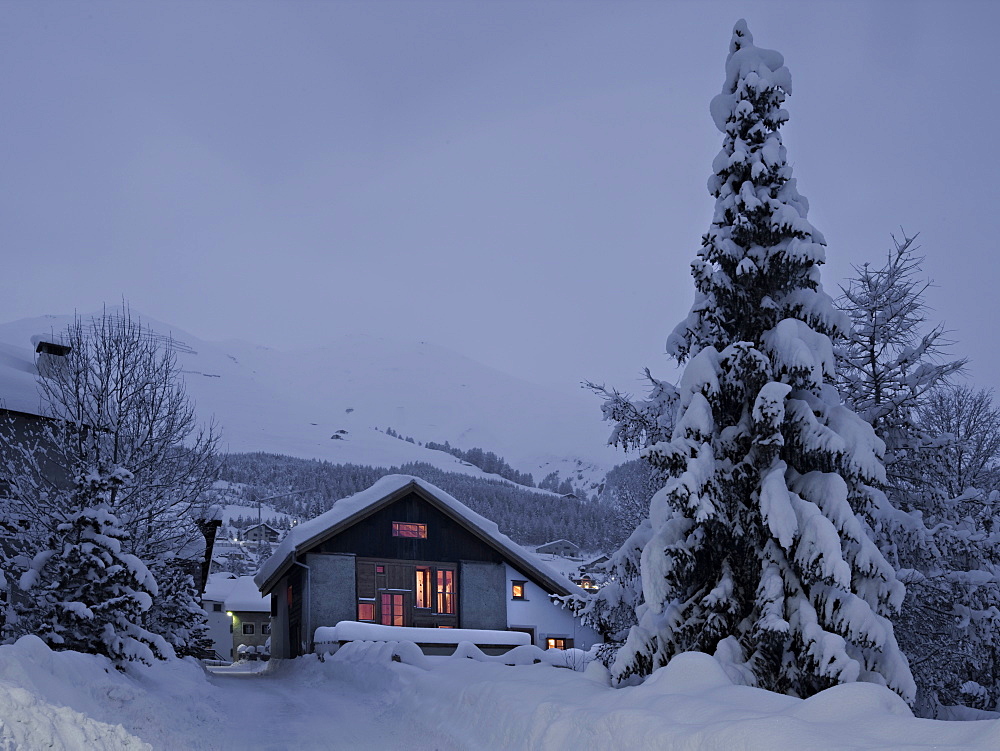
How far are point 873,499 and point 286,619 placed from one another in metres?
29.4

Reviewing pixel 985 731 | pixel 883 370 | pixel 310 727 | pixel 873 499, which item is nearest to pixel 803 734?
pixel 985 731

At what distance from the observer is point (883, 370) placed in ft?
50.0

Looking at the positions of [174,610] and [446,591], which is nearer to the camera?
[174,610]

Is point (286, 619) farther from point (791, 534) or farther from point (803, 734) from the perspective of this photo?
point (803, 734)

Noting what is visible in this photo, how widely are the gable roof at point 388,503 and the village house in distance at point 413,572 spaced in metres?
0.05

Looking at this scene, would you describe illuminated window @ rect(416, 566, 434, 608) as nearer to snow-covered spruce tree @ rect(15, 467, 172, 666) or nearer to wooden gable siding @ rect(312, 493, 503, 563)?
wooden gable siding @ rect(312, 493, 503, 563)

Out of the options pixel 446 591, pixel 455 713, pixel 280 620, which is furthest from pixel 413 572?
pixel 455 713

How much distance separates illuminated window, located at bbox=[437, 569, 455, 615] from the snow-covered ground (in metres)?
14.4

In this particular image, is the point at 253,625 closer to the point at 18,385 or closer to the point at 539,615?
the point at 539,615

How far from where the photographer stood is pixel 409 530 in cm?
3309

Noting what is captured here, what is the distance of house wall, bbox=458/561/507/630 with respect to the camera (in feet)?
108

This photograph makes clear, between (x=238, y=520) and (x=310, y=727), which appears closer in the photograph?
(x=310, y=727)

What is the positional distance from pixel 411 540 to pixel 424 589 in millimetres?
2034

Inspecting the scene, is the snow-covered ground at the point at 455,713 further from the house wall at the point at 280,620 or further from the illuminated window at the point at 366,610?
the house wall at the point at 280,620
